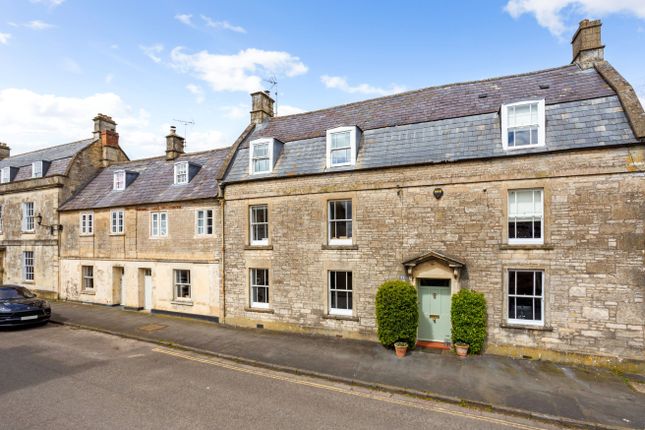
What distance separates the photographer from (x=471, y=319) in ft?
35.2

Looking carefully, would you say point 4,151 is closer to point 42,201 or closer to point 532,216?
point 42,201

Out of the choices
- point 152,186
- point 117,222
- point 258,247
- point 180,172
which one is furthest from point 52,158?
point 258,247

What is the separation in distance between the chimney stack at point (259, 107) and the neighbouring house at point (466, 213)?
3.43 metres

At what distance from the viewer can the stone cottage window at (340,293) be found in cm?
1295

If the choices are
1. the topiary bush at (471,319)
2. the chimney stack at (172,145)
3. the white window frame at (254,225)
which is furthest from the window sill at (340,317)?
the chimney stack at (172,145)

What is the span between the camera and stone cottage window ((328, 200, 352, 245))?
13.1m

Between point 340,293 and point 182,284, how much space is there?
868 centimetres

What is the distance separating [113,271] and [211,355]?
11.4 m

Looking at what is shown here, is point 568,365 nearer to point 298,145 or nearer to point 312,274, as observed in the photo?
point 312,274

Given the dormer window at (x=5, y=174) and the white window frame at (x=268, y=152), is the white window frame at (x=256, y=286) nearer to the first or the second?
the white window frame at (x=268, y=152)

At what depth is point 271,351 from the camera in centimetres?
1147

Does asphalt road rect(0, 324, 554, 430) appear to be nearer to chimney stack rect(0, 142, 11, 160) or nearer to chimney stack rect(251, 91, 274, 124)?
chimney stack rect(251, 91, 274, 124)

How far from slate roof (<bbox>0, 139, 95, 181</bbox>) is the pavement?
14419mm

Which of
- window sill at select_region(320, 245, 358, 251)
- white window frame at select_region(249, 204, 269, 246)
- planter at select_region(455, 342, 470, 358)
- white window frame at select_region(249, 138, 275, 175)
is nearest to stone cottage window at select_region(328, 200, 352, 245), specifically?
window sill at select_region(320, 245, 358, 251)
